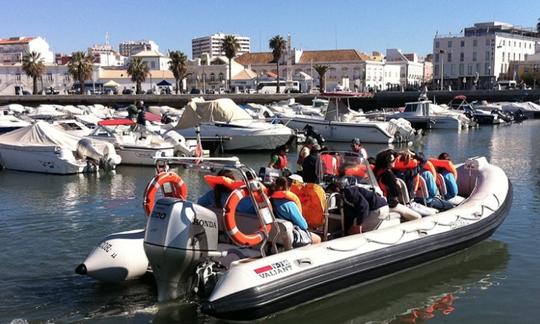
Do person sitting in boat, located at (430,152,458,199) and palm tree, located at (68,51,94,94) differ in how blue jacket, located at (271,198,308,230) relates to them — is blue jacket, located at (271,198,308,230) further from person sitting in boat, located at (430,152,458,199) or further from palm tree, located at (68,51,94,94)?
palm tree, located at (68,51,94,94)

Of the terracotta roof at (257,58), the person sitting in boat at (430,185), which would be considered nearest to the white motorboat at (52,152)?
the person sitting in boat at (430,185)

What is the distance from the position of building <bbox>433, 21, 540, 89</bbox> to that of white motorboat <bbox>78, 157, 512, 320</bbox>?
9404cm

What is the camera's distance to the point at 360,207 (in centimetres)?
872

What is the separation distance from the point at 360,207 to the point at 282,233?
4.87 ft

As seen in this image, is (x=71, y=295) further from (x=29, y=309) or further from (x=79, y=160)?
(x=79, y=160)

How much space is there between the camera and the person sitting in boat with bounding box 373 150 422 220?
967cm

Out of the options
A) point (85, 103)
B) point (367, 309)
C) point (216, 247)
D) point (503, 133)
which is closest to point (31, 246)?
point (216, 247)

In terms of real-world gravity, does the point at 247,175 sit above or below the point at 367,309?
above

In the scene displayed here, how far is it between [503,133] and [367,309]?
33853mm

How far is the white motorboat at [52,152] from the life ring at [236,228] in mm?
13949

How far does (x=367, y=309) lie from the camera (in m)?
8.21

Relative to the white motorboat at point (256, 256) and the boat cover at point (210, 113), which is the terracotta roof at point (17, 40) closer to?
the boat cover at point (210, 113)

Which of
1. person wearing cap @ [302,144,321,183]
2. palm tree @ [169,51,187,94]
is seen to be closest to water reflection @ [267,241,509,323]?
person wearing cap @ [302,144,321,183]

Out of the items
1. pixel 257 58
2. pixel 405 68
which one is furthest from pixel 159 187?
pixel 405 68
